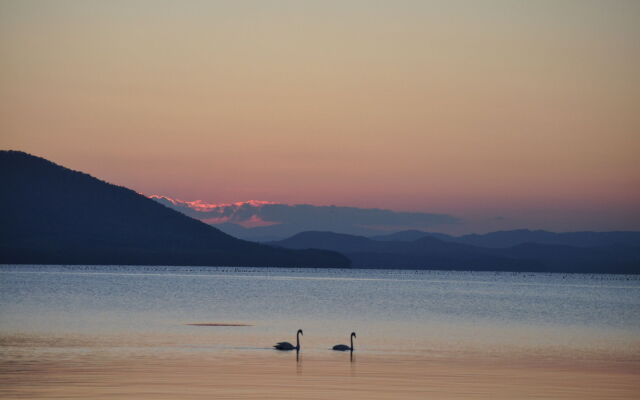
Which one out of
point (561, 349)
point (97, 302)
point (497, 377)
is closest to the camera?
point (497, 377)

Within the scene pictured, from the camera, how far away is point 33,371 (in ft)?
107

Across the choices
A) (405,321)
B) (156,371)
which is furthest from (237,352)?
(405,321)

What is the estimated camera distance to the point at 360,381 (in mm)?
33094

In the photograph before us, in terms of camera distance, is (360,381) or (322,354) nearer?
(360,381)

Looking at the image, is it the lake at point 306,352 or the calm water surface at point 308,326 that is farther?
the calm water surface at point 308,326

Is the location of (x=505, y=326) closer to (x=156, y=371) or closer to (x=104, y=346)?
(x=104, y=346)

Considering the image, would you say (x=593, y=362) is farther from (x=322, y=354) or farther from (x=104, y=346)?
(x=104, y=346)

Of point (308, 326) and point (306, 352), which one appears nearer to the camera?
point (306, 352)

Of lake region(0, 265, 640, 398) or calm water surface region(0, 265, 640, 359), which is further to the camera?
calm water surface region(0, 265, 640, 359)

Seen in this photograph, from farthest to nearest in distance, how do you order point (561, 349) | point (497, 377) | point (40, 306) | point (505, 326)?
point (40, 306)
point (505, 326)
point (561, 349)
point (497, 377)

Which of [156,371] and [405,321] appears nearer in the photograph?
[156,371]

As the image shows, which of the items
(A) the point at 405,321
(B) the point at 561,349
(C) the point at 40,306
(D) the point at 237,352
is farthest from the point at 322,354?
(C) the point at 40,306

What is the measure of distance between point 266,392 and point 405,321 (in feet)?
116

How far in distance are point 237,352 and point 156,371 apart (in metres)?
7.69
